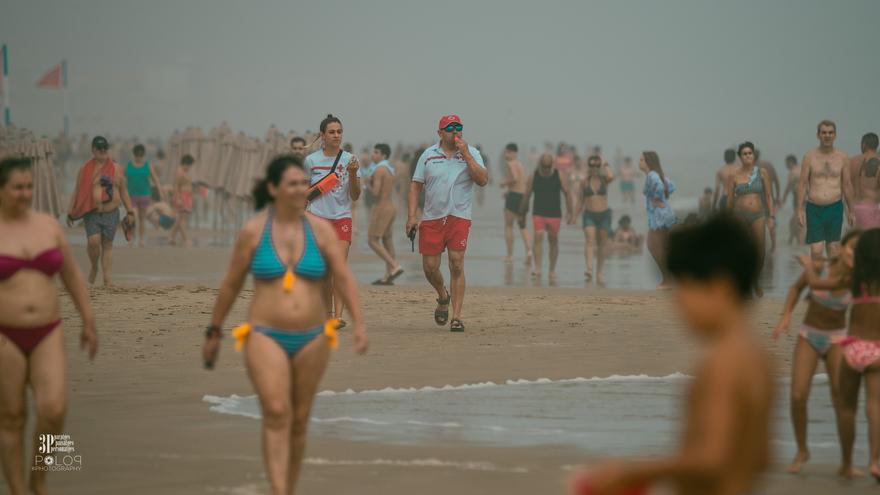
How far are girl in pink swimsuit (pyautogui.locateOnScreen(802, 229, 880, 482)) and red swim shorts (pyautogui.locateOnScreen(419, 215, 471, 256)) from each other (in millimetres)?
6222

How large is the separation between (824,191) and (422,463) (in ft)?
32.5

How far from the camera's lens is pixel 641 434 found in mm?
8750

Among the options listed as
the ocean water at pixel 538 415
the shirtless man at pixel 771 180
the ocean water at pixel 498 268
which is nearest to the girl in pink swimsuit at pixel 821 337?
the ocean water at pixel 538 415

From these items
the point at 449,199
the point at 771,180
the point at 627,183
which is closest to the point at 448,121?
the point at 449,199

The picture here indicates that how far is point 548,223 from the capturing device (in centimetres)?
2123

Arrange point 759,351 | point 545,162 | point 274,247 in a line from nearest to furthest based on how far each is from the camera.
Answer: point 759,351 < point 274,247 < point 545,162

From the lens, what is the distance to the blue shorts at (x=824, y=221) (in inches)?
647

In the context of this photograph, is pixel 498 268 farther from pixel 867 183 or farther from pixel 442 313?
pixel 442 313

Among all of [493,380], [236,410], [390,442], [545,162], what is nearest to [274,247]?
[390,442]

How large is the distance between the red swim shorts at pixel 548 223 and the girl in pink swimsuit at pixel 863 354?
1363 centimetres

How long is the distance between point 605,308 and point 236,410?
7.07m

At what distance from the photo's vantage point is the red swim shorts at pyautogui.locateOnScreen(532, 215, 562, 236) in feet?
69.4

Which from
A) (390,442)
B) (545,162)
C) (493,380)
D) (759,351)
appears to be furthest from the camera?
(545,162)

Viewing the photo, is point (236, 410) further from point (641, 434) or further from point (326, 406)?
point (641, 434)
